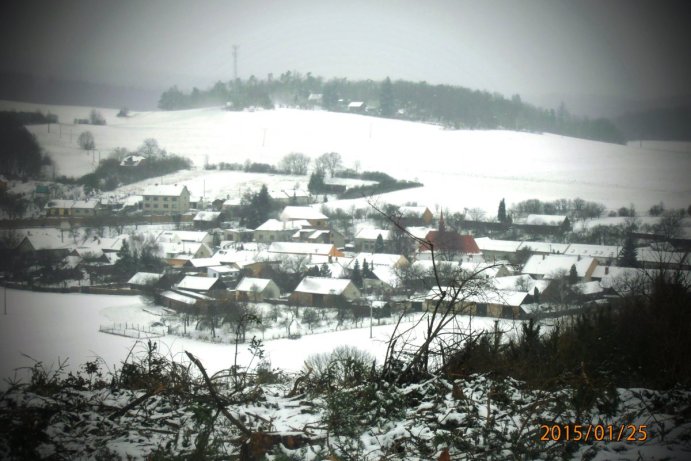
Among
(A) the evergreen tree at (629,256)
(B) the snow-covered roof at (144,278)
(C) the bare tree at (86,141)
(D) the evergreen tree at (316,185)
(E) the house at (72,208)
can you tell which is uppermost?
(C) the bare tree at (86,141)

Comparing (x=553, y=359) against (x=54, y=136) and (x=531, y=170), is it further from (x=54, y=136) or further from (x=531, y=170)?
(x=531, y=170)

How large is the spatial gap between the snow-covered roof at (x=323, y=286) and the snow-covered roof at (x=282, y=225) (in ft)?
24.1

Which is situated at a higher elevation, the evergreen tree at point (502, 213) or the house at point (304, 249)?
the evergreen tree at point (502, 213)

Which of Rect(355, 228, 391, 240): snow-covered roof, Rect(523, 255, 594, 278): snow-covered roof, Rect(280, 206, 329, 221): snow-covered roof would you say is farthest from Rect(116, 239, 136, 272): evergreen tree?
Rect(280, 206, 329, 221): snow-covered roof

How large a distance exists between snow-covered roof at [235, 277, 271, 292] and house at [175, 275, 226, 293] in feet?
0.84

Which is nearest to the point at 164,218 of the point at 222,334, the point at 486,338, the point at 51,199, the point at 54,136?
the point at 54,136

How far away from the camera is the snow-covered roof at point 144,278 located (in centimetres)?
785

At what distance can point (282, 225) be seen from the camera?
15.9 meters

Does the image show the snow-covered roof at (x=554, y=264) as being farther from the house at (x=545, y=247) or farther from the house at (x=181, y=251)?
the house at (x=181, y=251)

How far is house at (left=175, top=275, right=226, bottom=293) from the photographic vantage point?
7965mm

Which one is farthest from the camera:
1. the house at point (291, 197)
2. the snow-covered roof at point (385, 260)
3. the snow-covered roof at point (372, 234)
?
the house at point (291, 197)

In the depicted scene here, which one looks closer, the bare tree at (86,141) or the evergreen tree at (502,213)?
the evergreen tree at (502,213)

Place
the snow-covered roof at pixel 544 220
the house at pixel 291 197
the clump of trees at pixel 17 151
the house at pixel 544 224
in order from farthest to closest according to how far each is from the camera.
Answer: the house at pixel 291 197, the snow-covered roof at pixel 544 220, the house at pixel 544 224, the clump of trees at pixel 17 151

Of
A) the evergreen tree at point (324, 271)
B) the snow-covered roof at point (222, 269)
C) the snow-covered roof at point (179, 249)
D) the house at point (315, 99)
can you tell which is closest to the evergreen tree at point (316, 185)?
the snow-covered roof at point (179, 249)
